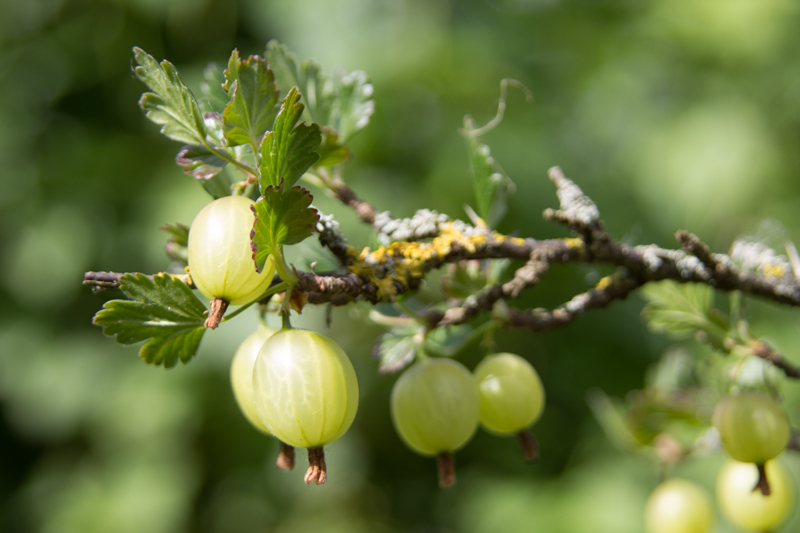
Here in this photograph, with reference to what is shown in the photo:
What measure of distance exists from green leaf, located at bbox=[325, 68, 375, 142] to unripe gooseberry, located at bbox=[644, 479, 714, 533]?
1.46 ft

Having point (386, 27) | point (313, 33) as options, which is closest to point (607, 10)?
point (386, 27)

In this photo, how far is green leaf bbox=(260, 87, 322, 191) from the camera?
0.23 meters

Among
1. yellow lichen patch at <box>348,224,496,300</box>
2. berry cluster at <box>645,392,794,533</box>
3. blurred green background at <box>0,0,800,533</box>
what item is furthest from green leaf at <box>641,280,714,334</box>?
blurred green background at <box>0,0,800,533</box>

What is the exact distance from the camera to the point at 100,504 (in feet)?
5.05

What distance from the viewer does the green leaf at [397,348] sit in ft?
1.17

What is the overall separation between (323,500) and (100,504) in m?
0.63

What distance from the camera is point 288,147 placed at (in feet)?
0.80

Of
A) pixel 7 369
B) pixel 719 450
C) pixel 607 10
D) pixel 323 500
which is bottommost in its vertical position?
pixel 719 450

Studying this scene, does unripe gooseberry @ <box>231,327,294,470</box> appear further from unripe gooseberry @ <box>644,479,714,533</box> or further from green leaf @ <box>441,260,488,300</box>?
unripe gooseberry @ <box>644,479,714,533</box>

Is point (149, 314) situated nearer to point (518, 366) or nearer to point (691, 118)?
point (518, 366)

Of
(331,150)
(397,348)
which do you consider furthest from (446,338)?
(331,150)

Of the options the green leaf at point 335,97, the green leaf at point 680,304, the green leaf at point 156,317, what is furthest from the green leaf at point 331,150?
the green leaf at point 680,304

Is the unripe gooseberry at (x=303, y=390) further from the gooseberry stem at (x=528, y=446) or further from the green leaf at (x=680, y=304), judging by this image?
the green leaf at (x=680, y=304)

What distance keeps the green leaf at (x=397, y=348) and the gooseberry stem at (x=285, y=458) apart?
7cm
